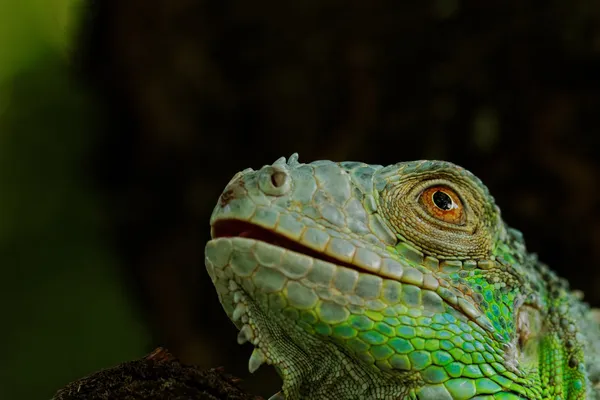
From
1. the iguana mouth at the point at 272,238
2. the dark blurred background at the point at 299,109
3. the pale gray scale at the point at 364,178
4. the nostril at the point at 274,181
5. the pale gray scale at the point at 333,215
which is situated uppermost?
the dark blurred background at the point at 299,109

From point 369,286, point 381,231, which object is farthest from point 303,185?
point 369,286

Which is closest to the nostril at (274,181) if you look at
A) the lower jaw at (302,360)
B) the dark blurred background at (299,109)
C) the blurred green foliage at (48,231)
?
the lower jaw at (302,360)

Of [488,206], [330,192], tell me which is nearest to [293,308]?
[330,192]

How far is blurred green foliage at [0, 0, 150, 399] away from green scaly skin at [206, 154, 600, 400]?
476 inches

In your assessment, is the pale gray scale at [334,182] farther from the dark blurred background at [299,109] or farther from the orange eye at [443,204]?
the dark blurred background at [299,109]

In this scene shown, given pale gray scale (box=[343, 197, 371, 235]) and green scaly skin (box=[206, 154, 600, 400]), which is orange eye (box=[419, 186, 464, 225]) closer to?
green scaly skin (box=[206, 154, 600, 400])

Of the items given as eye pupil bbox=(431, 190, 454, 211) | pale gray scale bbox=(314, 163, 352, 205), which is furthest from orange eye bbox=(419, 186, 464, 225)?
pale gray scale bbox=(314, 163, 352, 205)

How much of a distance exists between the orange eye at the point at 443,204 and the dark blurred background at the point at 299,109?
6211mm

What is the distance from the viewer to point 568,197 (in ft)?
29.6

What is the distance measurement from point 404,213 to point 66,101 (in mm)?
13772

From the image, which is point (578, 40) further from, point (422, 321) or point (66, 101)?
point (66, 101)

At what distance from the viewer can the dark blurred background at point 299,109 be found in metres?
9.12

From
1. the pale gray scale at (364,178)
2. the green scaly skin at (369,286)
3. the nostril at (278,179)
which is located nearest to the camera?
the green scaly skin at (369,286)

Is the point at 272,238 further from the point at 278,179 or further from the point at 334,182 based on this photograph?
the point at 334,182
